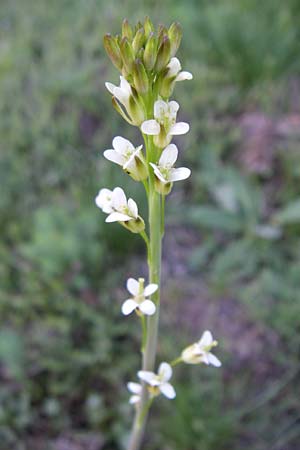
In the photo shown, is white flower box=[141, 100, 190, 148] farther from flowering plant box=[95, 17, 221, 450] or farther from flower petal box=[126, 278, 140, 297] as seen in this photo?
flower petal box=[126, 278, 140, 297]

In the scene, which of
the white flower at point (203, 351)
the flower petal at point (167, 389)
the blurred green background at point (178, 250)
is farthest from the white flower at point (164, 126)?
the blurred green background at point (178, 250)

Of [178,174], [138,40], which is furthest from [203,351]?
[138,40]

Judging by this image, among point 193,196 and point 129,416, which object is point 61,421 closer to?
point 129,416

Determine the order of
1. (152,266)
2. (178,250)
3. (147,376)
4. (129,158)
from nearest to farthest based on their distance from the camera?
(129,158) < (152,266) < (147,376) < (178,250)

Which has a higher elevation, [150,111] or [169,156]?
[150,111]

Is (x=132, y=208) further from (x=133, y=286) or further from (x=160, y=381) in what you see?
(x=160, y=381)

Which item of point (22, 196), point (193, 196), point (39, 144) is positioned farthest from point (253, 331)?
point (39, 144)

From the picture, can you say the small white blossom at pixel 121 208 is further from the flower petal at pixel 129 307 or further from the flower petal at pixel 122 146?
the flower petal at pixel 129 307

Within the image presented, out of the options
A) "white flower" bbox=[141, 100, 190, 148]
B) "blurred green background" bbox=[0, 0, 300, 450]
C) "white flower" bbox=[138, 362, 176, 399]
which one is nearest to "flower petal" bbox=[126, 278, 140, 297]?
"white flower" bbox=[138, 362, 176, 399]
